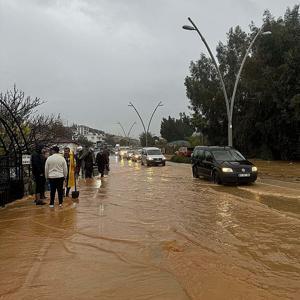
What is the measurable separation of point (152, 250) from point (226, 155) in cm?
1368

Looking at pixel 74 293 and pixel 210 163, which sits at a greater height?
pixel 210 163

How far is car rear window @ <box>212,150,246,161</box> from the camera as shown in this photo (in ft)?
67.1

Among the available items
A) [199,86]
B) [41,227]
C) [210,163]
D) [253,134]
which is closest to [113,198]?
[41,227]

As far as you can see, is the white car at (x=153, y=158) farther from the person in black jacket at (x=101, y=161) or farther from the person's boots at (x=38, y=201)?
the person's boots at (x=38, y=201)

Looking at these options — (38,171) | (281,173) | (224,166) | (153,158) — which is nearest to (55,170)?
(38,171)

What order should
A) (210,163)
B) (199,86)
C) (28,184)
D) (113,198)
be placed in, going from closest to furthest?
(113,198) → (28,184) → (210,163) → (199,86)

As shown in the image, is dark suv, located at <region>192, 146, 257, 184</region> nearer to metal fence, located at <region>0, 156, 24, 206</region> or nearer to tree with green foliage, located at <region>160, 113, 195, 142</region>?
metal fence, located at <region>0, 156, 24, 206</region>

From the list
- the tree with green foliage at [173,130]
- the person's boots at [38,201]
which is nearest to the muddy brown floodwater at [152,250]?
the person's boots at [38,201]

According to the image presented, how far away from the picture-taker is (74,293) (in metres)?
5.44

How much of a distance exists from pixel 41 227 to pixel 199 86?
163 ft

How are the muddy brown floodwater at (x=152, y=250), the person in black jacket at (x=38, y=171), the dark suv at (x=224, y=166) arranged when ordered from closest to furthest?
the muddy brown floodwater at (x=152, y=250)
the person in black jacket at (x=38, y=171)
the dark suv at (x=224, y=166)

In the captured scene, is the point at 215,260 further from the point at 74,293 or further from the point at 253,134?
the point at 253,134

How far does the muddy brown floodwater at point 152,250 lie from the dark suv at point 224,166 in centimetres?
530

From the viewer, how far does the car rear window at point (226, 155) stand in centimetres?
2046
